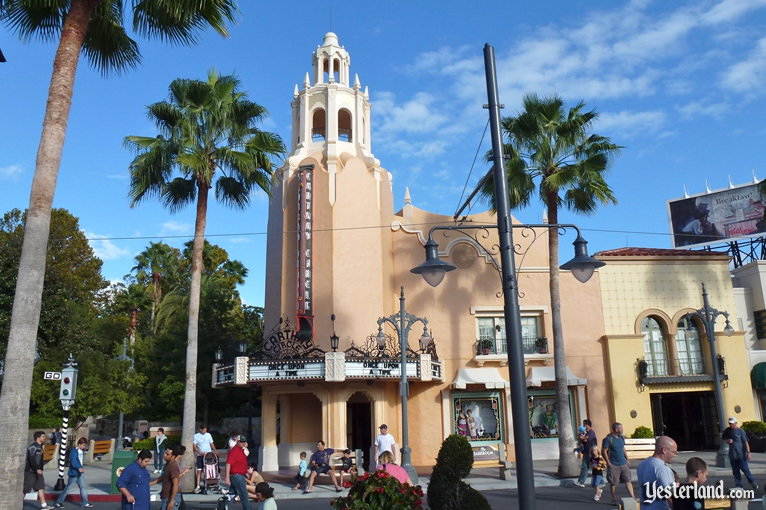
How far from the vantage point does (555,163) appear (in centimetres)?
2038

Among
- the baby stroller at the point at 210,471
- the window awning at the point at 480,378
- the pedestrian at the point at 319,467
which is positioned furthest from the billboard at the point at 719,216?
the baby stroller at the point at 210,471

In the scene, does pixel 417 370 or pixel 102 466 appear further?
pixel 102 466

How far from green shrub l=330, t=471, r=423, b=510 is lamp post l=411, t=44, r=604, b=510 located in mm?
1263

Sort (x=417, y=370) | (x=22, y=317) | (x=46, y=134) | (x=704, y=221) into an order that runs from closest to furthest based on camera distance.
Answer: (x=22, y=317) → (x=46, y=134) → (x=417, y=370) → (x=704, y=221)

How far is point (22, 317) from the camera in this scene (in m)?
8.57

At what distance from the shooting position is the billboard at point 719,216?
38.4 m

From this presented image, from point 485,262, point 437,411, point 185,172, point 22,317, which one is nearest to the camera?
point 22,317

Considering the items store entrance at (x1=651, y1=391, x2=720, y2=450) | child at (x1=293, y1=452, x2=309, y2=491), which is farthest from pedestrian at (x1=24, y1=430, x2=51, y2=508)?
store entrance at (x1=651, y1=391, x2=720, y2=450)

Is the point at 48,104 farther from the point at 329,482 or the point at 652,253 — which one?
the point at 652,253

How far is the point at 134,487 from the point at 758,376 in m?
24.5

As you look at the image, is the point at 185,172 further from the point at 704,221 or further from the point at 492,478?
the point at 704,221

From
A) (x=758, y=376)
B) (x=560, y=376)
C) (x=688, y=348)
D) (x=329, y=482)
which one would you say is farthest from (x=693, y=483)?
(x=758, y=376)

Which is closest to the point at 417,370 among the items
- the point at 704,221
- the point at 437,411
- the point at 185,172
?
the point at 437,411

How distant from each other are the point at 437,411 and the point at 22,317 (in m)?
17.8
